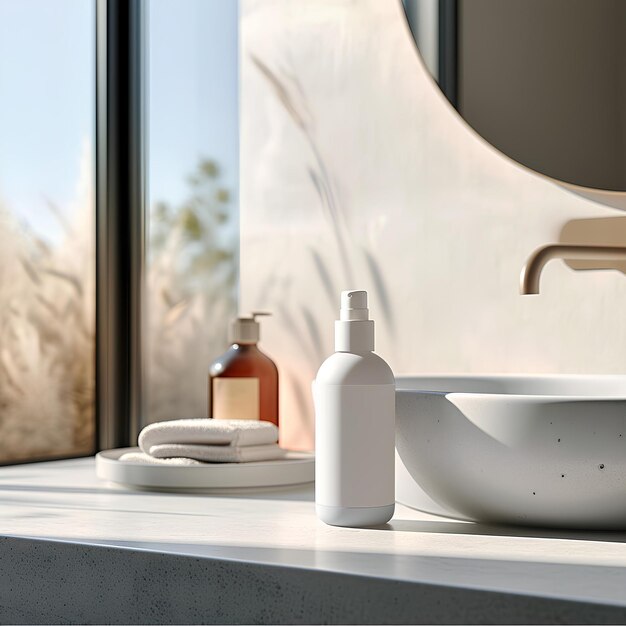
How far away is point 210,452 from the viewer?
105 cm

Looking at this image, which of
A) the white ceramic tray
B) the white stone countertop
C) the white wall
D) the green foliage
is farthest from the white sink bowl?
the green foliage

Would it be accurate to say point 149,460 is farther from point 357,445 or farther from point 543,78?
point 543,78

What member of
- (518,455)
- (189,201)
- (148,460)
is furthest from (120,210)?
(518,455)

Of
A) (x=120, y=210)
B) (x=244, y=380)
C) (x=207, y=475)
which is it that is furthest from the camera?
(x=120, y=210)

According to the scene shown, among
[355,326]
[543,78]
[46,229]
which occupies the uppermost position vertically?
[543,78]

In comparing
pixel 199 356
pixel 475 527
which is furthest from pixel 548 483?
pixel 199 356

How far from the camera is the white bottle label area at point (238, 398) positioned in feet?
4.09

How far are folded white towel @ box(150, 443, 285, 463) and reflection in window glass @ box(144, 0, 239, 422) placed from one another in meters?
0.41

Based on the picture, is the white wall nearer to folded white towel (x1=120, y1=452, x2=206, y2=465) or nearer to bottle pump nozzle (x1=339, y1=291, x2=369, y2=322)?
folded white towel (x1=120, y1=452, x2=206, y2=465)

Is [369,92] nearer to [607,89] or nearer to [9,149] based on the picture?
[607,89]

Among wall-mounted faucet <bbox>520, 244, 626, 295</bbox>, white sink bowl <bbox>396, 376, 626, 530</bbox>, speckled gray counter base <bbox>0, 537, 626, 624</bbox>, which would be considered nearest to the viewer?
speckled gray counter base <bbox>0, 537, 626, 624</bbox>

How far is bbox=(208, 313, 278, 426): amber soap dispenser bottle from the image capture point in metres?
1.25

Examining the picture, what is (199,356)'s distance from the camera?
149cm

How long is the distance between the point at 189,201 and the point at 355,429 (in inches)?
31.4
